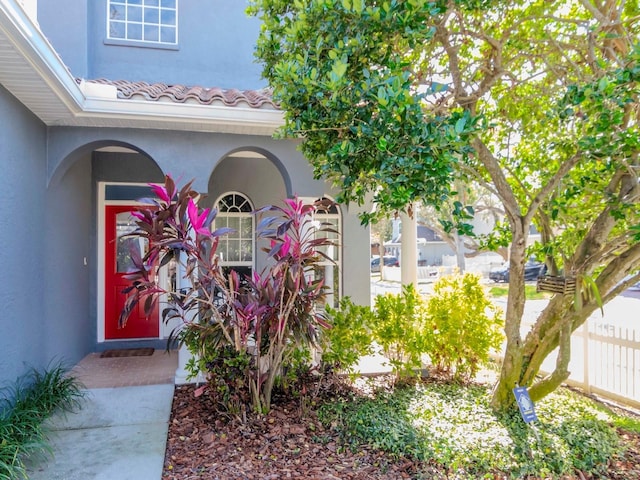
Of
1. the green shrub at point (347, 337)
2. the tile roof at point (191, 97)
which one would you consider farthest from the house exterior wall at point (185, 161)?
the green shrub at point (347, 337)

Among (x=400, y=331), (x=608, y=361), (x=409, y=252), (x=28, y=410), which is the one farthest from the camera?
(x=409, y=252)

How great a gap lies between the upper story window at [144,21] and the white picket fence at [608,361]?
8.48 metres

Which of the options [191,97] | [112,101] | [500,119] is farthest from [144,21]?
[500,119]

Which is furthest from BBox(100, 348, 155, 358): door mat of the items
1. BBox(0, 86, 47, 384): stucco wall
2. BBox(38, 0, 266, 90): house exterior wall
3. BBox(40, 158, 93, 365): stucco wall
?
BBox(38, 0, 266, 90): house exterior wall

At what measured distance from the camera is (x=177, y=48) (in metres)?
8.00

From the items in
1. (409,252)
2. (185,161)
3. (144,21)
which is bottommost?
(409,252)

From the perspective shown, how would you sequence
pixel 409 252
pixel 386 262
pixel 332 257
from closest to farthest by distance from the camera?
pixel 409 252
pixel 332 257
pixel 386 262

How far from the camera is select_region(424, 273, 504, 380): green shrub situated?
5.86m

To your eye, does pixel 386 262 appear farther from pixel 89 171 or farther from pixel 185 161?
pixel 185 161

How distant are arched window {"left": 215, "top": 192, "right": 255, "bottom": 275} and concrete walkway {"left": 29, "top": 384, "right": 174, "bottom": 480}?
11.5ft

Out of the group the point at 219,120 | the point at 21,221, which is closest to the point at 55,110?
the point at 21,221

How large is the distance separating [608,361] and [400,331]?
297 cm

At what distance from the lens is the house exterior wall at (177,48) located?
7.15m

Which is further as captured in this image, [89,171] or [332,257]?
[332,257]
